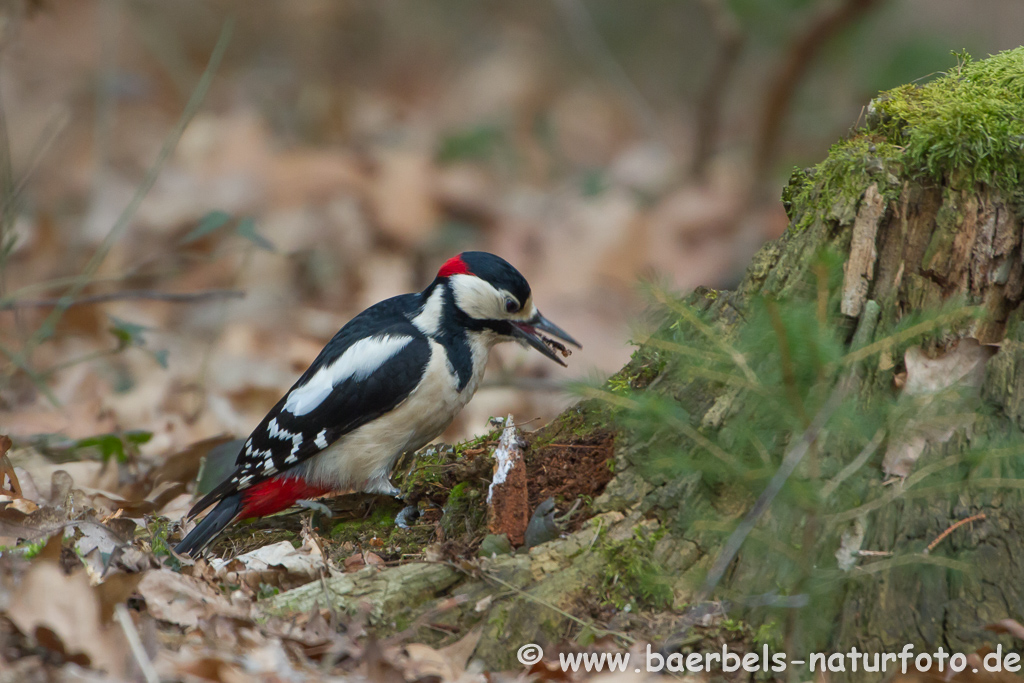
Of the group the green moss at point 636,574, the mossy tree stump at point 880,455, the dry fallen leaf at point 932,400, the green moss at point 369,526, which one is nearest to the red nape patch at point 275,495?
the green moss at point 369,526

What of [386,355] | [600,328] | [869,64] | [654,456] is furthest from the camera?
[869,64]

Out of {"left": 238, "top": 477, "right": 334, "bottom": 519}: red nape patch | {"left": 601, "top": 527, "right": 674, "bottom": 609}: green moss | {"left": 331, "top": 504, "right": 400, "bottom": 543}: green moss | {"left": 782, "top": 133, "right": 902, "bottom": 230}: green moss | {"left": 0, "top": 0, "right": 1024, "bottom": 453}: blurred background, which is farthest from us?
{"left": 0, "top": 0, "right": 1024, "bottom": 453}: blurred background

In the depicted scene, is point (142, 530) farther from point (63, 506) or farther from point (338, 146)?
point (338, 146)

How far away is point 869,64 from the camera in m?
8.81

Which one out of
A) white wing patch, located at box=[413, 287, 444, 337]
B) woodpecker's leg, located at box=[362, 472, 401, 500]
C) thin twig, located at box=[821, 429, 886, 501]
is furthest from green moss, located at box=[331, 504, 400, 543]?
thin twig, located at box=[821, 429, 886, 501]

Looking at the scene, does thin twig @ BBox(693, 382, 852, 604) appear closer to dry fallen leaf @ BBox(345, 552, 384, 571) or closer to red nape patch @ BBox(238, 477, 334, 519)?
dry fallen leaf @ BBox(345, 552, 384, 571)

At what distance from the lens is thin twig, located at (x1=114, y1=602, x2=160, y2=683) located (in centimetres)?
206

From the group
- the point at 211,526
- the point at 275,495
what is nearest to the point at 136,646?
the point at 211,526

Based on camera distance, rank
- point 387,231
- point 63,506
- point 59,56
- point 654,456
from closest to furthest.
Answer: point 654,456 → point 63,506 → point 387,231 → point 59,56

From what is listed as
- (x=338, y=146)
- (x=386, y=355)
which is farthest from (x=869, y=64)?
(x=386, y=355)

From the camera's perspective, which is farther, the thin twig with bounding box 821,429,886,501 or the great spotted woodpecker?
the great spotted woodpecker

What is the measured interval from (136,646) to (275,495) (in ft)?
5.24

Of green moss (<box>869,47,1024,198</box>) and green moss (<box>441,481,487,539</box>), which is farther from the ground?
green moss (<box>869,47,1024,198</box>)

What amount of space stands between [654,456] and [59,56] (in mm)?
11809
